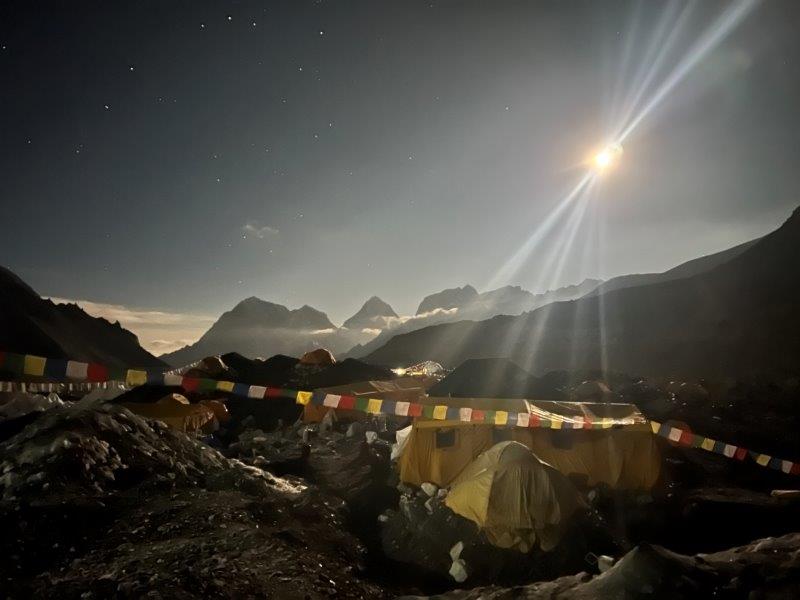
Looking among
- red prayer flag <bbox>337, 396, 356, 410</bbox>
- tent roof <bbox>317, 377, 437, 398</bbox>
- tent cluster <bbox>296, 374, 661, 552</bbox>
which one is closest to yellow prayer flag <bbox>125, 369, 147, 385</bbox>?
tent cluster <bbox>296, 374, 661, 552</bbox>

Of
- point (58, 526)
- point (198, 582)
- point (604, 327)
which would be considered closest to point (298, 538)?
point (198, 582)

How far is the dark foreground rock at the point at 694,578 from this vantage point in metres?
4.75

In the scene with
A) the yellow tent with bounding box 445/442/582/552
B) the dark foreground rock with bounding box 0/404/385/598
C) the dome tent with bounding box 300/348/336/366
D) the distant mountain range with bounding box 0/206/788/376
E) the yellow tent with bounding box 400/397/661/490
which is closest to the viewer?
the dark foreground rock with bounding box 0/404/385/598

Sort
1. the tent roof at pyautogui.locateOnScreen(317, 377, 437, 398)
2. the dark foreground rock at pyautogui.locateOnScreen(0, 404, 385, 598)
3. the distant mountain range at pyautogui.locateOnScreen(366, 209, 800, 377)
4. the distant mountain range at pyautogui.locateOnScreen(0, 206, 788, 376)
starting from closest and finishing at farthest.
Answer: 1. the dark foreground rock at pyautogui.locateOnScreen(0, 404, 385, 598)
2. the tent roof at pyautogui.locateOnScreen(317, 377, 437, 398)
3. the distant mountain range at pyautogui.locateOnScreen(366, 209, 800, 377)
4. the distant mountain range at pyautogui.locateOnScreen(0, 206, 788, 376)

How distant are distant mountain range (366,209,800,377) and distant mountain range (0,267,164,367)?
9525cm

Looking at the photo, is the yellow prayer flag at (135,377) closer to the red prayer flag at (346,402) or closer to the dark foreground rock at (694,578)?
the red prayer flag at (346,402)

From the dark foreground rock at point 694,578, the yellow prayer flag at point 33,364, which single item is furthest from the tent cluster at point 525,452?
the yellow prayer flag at point 33,364

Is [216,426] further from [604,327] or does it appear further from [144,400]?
[604,327]

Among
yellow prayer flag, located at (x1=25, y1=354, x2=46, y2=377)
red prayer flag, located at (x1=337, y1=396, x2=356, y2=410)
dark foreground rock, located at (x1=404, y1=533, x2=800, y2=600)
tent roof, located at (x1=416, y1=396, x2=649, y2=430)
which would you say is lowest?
dark foreground rock, located at (x1=404, y1=533, x2=800, y2=600)

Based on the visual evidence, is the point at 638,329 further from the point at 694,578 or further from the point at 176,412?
the point at 694,578

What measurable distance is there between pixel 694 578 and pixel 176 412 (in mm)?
22134

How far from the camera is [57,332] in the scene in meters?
102

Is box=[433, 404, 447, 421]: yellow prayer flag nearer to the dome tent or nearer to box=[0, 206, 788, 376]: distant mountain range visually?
the dome tent

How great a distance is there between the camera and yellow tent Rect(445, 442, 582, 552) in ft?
28.2
